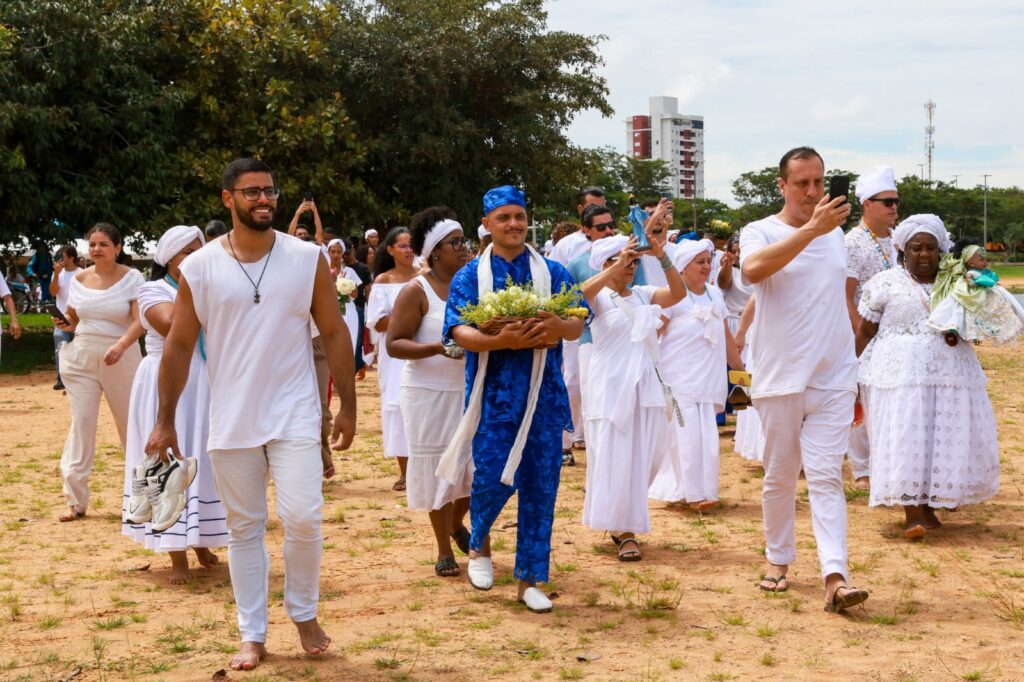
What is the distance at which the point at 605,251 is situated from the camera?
823 centimetres

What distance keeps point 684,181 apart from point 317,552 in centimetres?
11900

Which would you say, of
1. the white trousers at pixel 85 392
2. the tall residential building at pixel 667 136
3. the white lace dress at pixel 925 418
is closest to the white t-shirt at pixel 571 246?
the white lace dress at pixel 925 418

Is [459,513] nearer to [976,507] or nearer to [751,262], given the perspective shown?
[751,262]

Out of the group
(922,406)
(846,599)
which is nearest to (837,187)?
(846,599)

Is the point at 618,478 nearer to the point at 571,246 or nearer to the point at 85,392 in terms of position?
the point at 85,392

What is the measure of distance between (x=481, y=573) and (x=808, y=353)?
2205 millimetres

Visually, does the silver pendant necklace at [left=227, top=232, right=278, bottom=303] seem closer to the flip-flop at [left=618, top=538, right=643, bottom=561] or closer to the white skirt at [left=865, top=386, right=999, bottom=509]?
the flip-flop at [left=618, top=538, right=643, bottom=561]

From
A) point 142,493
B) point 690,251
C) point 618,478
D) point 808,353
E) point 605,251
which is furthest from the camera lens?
point 690,251

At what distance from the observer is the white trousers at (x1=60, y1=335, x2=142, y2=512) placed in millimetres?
9805

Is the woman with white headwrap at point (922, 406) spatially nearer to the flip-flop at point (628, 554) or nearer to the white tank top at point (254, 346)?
the flip-flop at point (628, 554)

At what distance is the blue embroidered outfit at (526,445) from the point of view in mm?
6703

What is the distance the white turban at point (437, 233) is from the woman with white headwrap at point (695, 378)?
233 cm

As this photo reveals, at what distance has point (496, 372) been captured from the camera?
22.2ft

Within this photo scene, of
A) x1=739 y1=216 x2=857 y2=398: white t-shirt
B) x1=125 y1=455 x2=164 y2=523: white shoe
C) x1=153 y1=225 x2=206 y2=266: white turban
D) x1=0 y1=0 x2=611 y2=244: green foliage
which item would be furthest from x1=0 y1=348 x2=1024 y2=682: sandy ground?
x1=0 y1=0 x2=611 y2=244: green foliage
